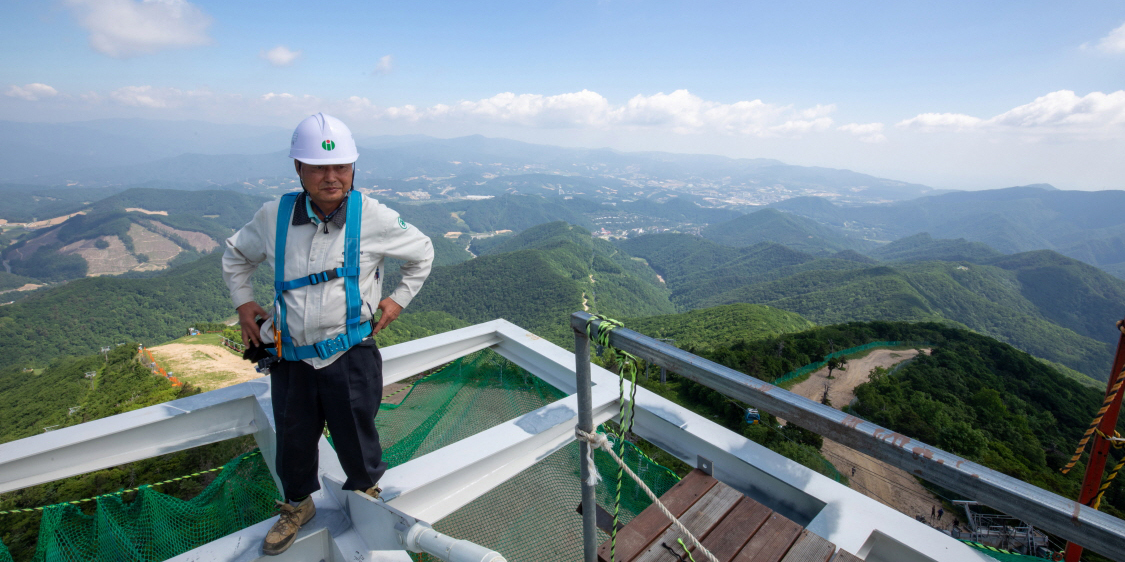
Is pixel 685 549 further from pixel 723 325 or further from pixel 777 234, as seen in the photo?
pixel 777 234

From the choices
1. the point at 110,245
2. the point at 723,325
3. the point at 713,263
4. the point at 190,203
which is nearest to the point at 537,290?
the point at 723,325

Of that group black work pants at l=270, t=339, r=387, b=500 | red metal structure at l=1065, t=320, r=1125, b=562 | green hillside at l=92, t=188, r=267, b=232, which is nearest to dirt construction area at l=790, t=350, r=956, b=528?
red metal structure at l=1065, t=320, r=1125, b=562

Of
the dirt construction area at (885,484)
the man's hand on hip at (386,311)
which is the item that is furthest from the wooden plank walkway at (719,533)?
the dirt construction area at (885,484)

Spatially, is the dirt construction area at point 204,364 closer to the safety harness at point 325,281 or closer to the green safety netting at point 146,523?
the green safety netting at point 146,523

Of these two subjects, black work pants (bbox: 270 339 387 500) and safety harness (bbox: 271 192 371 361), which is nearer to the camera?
safety harness (bbox: 271 192 371 361)

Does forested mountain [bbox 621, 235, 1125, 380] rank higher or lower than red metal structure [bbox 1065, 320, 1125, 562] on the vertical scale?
lower

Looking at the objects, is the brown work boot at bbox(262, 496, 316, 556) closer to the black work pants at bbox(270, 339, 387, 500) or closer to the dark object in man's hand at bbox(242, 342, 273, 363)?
the black work pants at bbox(270, 339, 387, 500)
